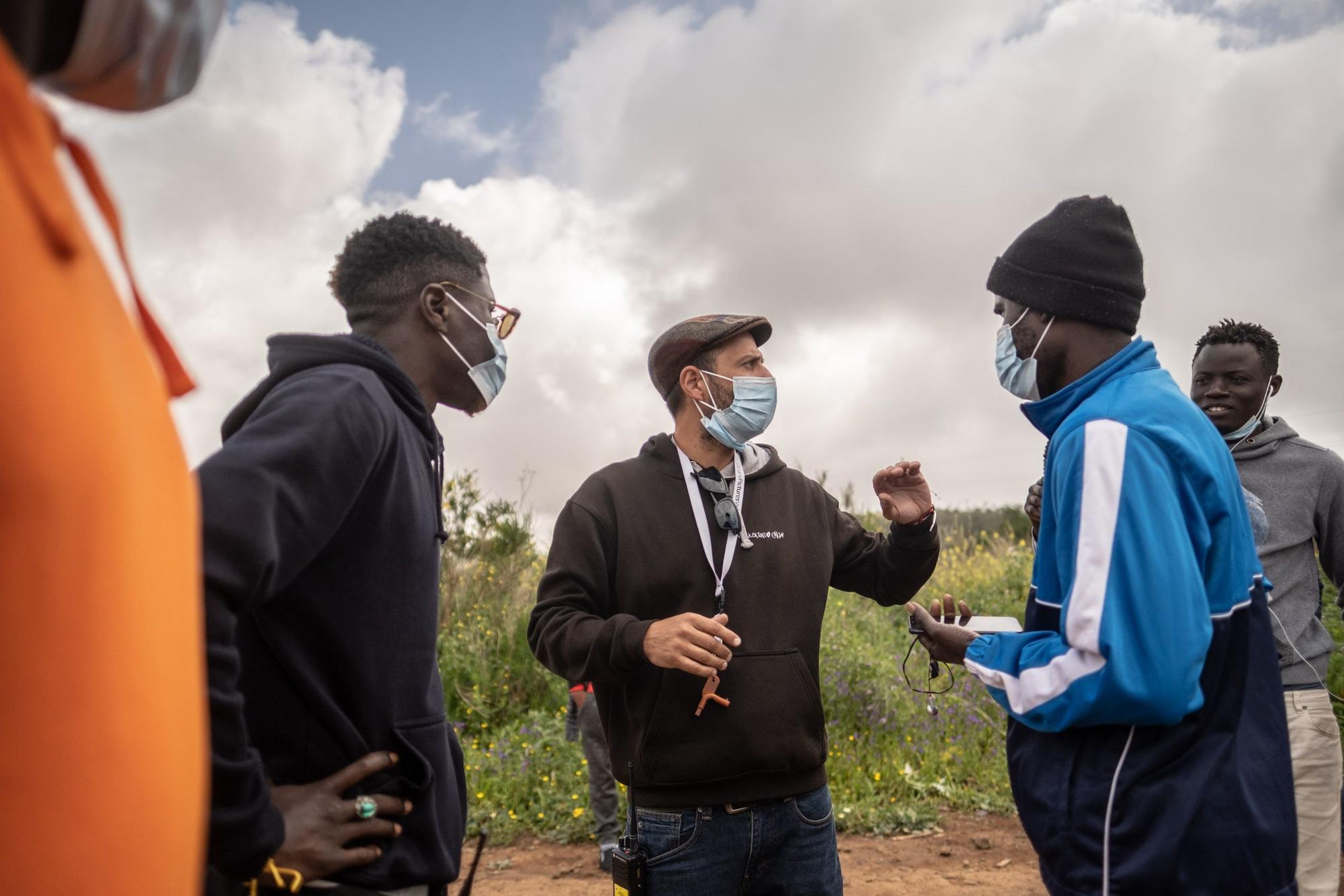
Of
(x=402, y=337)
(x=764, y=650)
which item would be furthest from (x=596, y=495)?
(x=402, y=337)

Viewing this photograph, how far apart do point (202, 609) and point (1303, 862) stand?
4.55 m

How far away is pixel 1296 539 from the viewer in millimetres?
4367

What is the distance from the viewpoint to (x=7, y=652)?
2.13 feet

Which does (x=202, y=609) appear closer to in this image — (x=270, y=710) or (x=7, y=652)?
(x=270, y=710)

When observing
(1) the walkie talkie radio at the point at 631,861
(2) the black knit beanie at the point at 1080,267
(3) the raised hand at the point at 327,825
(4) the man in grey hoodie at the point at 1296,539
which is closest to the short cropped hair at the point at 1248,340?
(4) the man in grey hoodie at the point at 1296,539

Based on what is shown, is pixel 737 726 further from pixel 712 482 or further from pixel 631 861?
pixel 712 482

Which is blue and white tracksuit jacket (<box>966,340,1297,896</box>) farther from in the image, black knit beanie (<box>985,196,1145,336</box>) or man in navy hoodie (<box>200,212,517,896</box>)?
man in navy hoodie (<box>200,212,517,896</box>)

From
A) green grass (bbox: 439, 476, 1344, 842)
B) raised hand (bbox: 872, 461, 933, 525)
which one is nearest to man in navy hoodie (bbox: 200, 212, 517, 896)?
raised hand (bbox: 872, 461, 933, 525)

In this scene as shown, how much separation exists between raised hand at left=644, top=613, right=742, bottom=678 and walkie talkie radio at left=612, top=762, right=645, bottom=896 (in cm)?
57

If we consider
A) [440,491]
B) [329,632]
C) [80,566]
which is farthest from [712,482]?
[80,566]

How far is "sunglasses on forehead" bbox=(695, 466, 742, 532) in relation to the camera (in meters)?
3.42

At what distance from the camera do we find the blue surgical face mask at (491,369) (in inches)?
105

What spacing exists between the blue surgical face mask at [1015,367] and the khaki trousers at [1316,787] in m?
2.38

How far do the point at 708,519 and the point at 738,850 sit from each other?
42.8 inches
